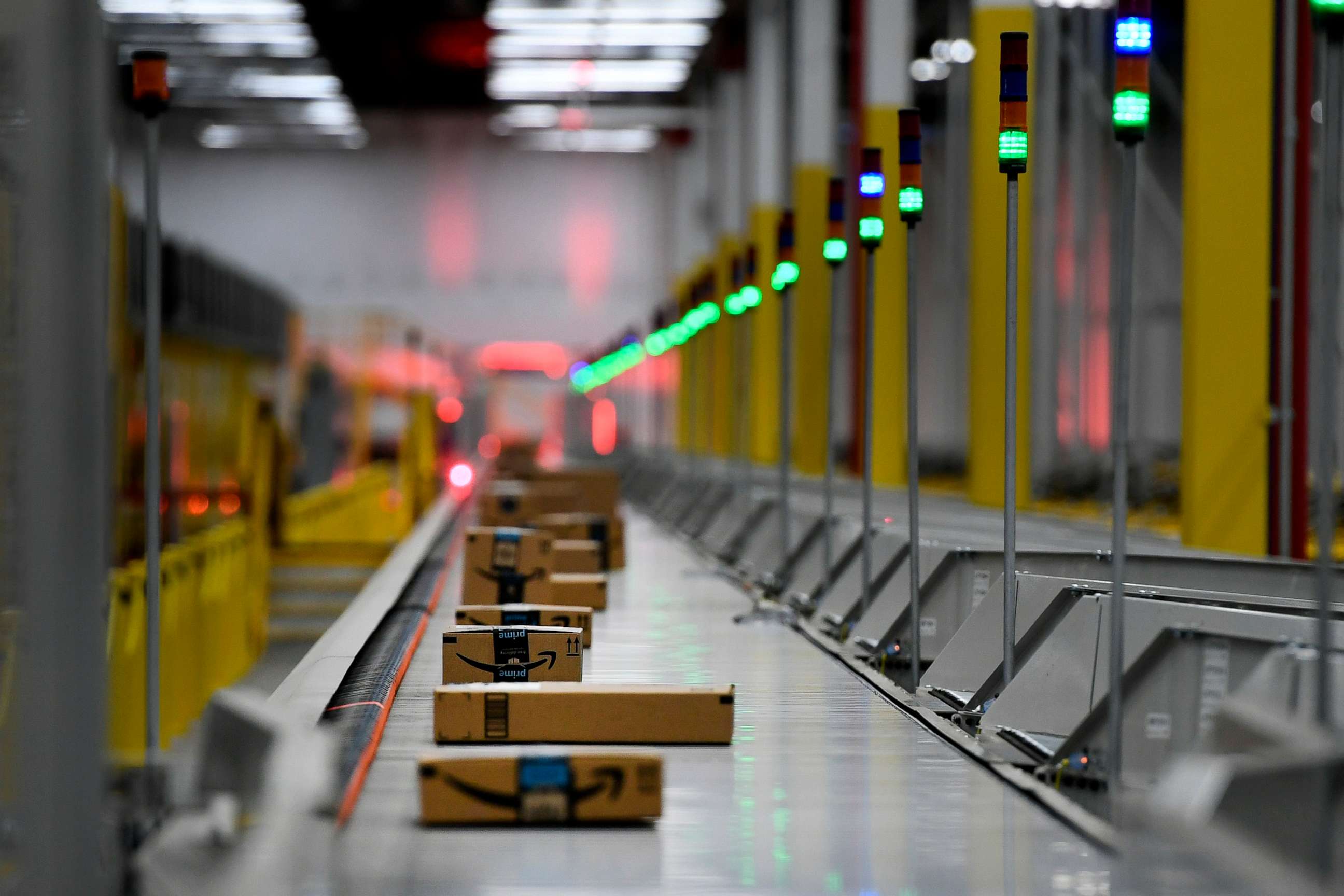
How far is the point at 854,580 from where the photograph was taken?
960 cm

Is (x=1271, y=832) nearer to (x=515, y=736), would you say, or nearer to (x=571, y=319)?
(x=515, y=736)

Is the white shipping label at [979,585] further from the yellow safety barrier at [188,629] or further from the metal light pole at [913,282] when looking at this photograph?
the yellow safety barrier at [188,629]

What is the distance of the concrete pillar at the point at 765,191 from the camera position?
28.7m

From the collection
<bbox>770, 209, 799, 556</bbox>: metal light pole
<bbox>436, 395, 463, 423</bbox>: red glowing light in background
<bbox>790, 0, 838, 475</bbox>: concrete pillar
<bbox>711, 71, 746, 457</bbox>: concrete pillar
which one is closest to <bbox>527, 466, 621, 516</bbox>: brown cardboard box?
<bbox>770, 209, 799, 556</bbox>: metal light pole

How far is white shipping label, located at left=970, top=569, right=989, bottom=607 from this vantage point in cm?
781

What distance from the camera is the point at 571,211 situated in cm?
4219

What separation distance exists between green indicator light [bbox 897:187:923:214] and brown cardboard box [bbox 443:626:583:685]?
7.97 feet

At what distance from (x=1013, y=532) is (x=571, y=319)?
118ft

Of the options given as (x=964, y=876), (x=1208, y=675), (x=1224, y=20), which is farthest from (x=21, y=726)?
(x=1224, y=20)

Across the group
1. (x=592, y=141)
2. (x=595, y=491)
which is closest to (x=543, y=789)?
(x=595, y=491)

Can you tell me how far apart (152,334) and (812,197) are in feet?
66.2

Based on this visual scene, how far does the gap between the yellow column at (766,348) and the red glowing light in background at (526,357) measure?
12800mm

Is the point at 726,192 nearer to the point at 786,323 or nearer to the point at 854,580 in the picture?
the point at 786,323

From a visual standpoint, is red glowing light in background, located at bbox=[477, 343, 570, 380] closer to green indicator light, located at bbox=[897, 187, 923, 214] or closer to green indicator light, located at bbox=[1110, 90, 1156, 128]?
green indicator light, located at bbox=[897, 187, 923, 214]
